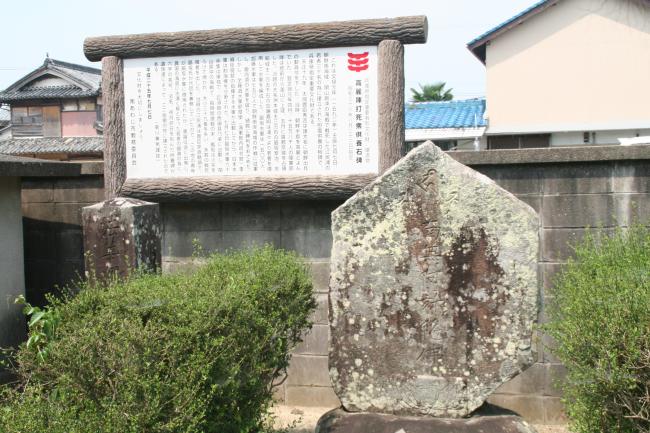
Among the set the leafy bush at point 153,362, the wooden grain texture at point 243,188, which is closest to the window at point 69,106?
the wooden grain texture at point 243,188

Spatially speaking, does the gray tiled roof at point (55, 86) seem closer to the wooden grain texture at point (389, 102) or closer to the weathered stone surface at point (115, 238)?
the wooden grain texture at point (389, 102)

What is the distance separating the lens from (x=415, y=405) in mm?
4102

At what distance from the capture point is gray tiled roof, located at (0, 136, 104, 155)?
25.4 metres

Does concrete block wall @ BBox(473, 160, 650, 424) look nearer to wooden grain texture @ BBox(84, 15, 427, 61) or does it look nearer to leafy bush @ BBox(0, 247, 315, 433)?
wooden grain texture @ BBox(84, 15, 427, 61)

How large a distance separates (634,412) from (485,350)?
948 millimetres

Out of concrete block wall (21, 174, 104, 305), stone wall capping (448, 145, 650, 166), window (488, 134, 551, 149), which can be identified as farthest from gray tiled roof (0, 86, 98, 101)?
stone wall capping (448, 145, 650, 166)

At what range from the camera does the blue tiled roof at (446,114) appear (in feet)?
61.5

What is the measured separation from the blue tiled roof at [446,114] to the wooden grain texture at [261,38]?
503 inches

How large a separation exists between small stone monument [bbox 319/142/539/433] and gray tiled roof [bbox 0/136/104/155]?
2285 centimetres

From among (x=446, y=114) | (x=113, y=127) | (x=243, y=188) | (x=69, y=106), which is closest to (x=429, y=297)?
(x=243, y=188)

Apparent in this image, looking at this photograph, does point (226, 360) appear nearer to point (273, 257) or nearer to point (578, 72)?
point (273, 257)

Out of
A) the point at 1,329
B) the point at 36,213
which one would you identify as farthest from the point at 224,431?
the point at 36,213

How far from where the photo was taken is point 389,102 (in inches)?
233

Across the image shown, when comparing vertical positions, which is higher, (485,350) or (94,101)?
(94,101)
